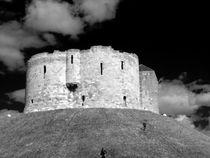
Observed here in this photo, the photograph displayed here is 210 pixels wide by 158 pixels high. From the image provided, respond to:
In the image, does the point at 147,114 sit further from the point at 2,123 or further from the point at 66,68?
the point at 2,123

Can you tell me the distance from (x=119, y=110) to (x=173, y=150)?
1053cm

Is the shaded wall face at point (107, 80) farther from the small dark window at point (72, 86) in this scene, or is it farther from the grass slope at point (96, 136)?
the grass slope at point (96, 136)

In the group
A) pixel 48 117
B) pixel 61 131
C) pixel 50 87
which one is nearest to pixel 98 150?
pixel 61 131

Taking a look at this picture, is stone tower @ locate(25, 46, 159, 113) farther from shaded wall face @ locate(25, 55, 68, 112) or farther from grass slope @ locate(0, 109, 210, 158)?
grass slope @ locate(0, 109, 210, 158)

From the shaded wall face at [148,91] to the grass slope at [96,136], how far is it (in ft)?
13.4

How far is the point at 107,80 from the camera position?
4156 cm

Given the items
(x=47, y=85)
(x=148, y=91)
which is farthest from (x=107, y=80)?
(x=148, y=91)

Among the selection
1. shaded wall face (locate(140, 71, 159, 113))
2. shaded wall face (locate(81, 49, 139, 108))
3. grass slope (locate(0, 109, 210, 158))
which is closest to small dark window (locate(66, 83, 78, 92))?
shaded wall face (locate(81, 49, 139, 108))

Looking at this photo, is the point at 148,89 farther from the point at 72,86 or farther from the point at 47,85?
the point at 47,85

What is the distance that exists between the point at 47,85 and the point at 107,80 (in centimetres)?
672

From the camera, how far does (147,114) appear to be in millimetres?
41219

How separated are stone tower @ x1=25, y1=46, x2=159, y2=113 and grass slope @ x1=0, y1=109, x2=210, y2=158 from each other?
169 centimetres

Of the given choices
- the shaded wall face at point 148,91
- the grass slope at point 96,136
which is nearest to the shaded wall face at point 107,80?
the grass slope at point 96,136

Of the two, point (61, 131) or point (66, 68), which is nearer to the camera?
point (61, 131)
